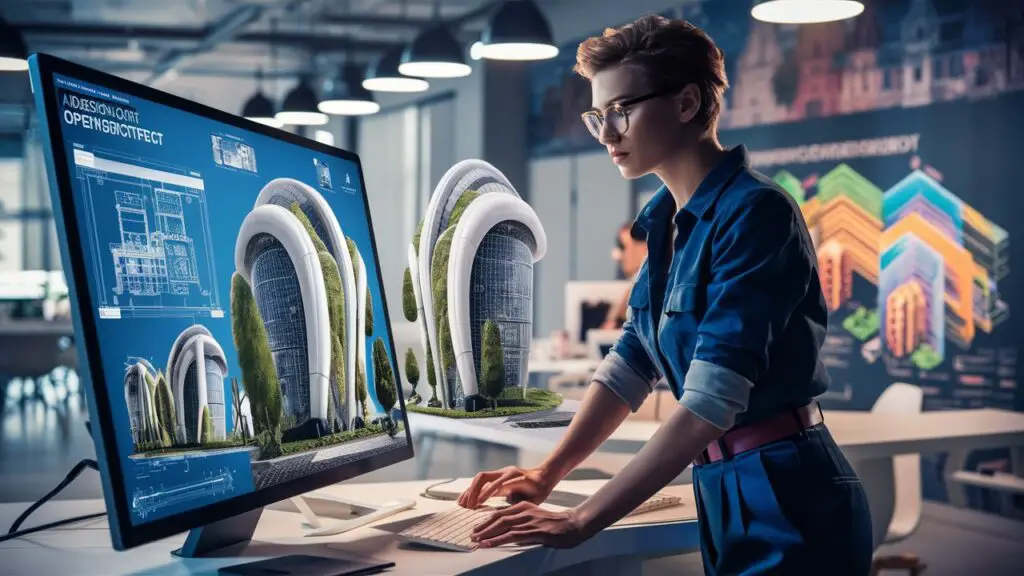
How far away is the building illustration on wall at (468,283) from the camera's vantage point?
6.93ft

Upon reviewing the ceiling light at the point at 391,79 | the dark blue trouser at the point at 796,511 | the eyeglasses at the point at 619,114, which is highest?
the ceiling light at the point at 391,79

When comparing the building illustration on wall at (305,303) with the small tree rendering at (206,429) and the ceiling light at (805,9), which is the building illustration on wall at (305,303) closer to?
the small tree rendering at (206,429)

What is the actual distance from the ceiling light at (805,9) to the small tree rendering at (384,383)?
8.47 ft

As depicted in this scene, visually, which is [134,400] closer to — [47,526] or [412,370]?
[47,526]

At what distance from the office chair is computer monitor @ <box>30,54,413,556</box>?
2.08 meters

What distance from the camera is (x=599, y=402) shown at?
179cm

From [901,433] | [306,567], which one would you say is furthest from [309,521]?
[901,433]

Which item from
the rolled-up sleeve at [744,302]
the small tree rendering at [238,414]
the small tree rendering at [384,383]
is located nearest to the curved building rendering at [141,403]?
the small tree rendering at [238,414]

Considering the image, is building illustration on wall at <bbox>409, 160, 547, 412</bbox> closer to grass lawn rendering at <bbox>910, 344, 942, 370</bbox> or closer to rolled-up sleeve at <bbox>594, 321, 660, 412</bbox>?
rolled-up sleeve at <bbox>594, 321, 660, 412</bbox>

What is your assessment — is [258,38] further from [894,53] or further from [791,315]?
[791,315]

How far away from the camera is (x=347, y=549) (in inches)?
60.1

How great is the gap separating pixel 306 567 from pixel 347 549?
138 millimetres

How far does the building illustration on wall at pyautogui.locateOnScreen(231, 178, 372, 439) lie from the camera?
4.72ft

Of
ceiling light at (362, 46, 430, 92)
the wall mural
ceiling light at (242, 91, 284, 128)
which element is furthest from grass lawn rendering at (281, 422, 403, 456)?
ceiling light at (242, 91, 284, 128)
